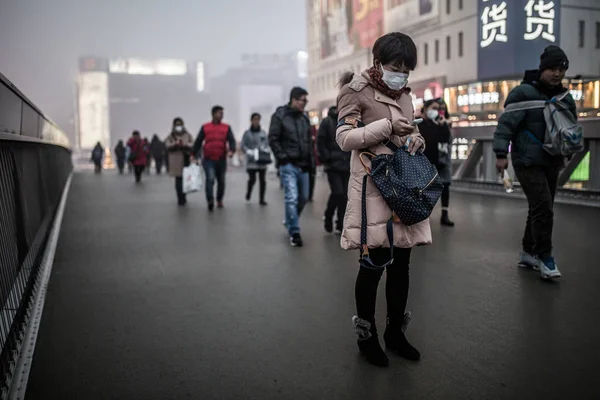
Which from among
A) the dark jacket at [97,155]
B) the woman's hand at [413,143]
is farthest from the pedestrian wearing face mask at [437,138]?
the dark jacket at [97,155]

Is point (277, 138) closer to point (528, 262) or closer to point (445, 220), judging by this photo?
point (445, 220)

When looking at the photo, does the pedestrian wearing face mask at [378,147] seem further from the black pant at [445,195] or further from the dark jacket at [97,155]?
the dark jacket at [97,155]

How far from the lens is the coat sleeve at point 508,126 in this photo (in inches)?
233

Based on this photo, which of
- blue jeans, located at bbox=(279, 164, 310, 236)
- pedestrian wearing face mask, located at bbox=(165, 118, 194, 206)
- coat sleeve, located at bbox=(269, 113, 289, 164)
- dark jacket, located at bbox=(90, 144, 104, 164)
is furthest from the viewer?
dark jacket, located at bbox=(90, 144, 104, 164)

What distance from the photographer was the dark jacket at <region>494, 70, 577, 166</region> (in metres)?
5.89

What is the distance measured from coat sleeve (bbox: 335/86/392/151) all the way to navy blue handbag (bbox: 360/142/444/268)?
114 mm

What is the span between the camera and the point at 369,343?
377 cm

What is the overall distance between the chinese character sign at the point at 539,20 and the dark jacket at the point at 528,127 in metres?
27.3

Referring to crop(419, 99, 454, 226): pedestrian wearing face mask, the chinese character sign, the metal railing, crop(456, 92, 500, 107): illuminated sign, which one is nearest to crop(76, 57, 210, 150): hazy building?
crop(456, 92, 500, 107): illuminated sign

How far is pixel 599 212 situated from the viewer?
11180mm

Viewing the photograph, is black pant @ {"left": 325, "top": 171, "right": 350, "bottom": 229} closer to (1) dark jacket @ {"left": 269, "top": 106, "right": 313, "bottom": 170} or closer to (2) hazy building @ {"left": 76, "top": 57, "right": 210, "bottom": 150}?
(1) dark jacket @ {"left": 269, "top": 106, "right": 313, "bottom": 170}

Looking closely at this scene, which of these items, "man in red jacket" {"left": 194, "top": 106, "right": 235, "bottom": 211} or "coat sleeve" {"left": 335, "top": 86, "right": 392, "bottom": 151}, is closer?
"coat sleeve" {"left": 335, "top": 86, "right": 392, "bottom": 151}

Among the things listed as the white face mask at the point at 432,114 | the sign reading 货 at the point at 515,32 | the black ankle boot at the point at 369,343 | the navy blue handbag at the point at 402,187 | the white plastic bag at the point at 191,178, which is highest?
the sign reading 货 at the point at 515,32

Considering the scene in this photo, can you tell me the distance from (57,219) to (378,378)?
28.6ft
